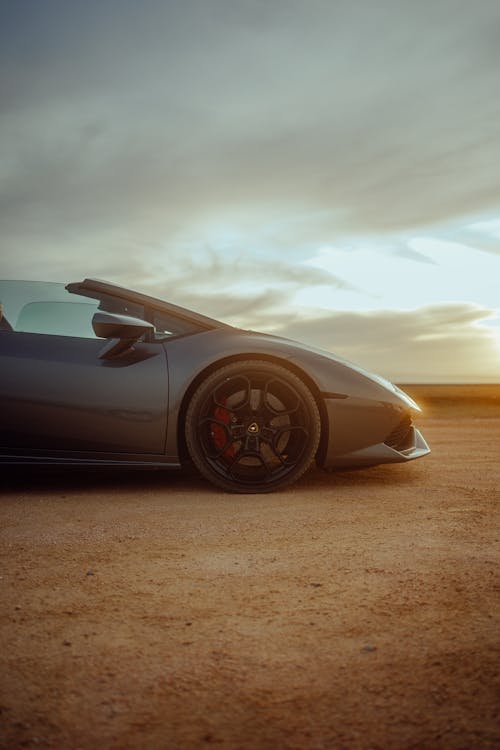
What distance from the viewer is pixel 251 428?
3.88 meters

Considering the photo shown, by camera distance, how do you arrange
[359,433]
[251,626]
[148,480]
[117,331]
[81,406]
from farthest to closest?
[148,480], [359,433], [81,406], [117,331], [251,626]

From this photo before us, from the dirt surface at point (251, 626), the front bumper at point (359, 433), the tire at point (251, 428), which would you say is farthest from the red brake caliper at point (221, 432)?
the front bumper at point (359, 433)

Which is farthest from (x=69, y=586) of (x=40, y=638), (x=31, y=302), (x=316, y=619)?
(x=31, y=302)

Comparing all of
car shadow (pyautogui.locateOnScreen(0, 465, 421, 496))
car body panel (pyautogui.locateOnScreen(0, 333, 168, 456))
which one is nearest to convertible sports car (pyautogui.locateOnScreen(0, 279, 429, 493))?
car body panel (pyautogui.locateOnScreen(0, 333, 168, 456))

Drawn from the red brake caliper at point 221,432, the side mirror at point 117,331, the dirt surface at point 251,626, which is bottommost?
the dirt surface at point 251,626

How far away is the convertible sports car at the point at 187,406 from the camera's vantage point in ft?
12.7

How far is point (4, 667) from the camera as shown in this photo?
1565 millimetres

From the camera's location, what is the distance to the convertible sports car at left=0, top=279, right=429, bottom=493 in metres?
3.86

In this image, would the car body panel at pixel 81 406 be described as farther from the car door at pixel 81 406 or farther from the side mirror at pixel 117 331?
the side mirror at pixel 117 331

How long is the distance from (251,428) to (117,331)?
0.99m

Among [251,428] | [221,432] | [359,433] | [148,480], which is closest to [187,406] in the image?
[221,432]

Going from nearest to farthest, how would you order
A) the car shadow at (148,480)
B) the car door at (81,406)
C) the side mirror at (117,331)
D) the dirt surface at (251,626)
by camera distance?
the dirt surface at (251,626) < the side mirror at (117,331) < the car door at (81,406) < the car shadow at (148,480)

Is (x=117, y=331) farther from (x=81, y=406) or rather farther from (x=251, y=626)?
(x=251, y=626)

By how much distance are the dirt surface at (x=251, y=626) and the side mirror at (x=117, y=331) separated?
992 mm
